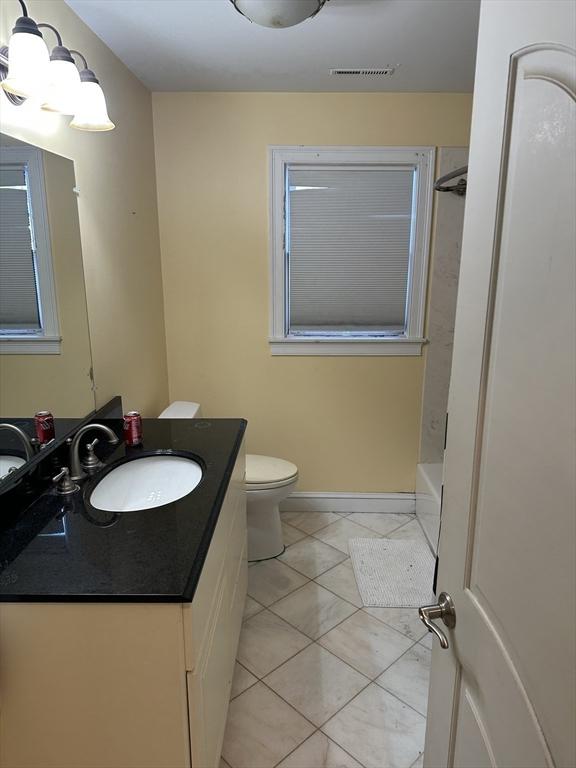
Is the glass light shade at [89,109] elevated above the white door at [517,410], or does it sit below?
above

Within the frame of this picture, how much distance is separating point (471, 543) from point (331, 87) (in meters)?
2.46

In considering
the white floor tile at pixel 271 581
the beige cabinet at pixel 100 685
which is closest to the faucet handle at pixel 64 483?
the beige cabinet at pixel 100 685

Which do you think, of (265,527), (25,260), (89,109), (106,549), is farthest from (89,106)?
(265,527)

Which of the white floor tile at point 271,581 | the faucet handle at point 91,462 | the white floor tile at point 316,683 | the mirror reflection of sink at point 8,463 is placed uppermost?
the mirror reflection of sink at point 8,463

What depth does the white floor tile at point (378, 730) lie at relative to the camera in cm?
166

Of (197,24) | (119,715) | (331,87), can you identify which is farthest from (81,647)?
(331,87)

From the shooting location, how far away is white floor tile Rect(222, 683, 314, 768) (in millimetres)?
1646

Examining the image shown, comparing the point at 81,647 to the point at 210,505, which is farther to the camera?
the point at 210,505

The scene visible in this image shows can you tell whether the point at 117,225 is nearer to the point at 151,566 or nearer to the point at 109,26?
the point at 109,26

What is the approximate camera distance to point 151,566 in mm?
1174

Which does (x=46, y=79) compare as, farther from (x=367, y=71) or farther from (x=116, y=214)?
(x=367, y=71)

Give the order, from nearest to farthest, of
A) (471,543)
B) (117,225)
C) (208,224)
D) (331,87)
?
(471,543), (117,225), (331,87), (208,224)

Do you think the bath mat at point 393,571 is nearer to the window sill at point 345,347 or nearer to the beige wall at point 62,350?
the window sill at point 345,347

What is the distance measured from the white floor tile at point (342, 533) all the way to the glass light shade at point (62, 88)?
7.81 feet
